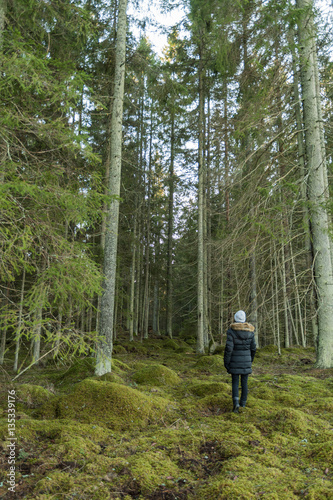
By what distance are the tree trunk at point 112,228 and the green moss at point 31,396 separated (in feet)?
4.60

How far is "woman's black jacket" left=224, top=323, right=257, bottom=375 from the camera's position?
512cm

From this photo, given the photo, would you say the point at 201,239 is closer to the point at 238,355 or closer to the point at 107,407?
the point at 238,355

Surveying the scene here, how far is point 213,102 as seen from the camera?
17.2 metres

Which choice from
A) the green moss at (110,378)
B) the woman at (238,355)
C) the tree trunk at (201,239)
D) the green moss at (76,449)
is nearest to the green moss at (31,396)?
the green moss at (110,378)

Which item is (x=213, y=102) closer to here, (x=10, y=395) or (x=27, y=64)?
(x=27, y=64)

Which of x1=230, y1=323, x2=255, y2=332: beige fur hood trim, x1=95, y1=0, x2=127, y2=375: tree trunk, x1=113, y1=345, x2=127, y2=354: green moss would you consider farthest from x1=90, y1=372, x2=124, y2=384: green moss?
x1=113, y1=345, x2=127, y2=354: green moss

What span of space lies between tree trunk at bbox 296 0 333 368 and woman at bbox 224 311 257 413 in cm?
336

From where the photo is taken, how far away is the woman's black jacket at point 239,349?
512 centimetres

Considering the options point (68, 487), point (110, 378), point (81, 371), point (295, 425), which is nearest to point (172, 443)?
point (68, 487)

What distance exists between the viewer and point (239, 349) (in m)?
5.22

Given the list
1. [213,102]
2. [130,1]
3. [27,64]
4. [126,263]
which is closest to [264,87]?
[130,1]

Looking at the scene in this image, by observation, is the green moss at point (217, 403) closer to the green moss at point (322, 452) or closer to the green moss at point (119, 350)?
the green moss at point (322, 452)

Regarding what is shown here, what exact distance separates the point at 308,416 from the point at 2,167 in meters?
5.81

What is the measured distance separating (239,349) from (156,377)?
10.4 feet
